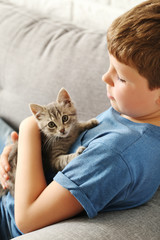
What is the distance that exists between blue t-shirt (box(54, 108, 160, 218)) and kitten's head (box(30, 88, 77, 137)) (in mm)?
305

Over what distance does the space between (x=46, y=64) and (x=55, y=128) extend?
42 cm

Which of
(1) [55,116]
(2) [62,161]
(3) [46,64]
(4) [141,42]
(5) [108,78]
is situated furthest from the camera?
(3) [46,64]

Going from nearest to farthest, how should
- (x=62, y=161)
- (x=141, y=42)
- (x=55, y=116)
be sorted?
(x=141, y=42) → (x=62, y=161) → (x=55, y=116)

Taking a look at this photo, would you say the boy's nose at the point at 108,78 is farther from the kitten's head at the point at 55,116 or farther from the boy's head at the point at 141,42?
the kitten's head at the point at 55,116

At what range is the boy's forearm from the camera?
3.12ft

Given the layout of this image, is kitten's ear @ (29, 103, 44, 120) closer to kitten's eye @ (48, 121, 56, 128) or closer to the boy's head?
kitten's eye @ (48, 121, 56, 128)

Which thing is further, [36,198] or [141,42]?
[36,198]

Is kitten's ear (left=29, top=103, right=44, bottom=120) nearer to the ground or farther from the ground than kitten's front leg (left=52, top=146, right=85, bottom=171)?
farther from the ground

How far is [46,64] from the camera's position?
4.85 feet

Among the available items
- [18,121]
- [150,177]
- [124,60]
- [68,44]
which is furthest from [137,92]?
→ [18,121]

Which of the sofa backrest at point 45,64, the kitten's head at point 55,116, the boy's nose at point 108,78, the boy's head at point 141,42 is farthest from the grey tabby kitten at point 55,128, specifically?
the boy's head at point 141,42

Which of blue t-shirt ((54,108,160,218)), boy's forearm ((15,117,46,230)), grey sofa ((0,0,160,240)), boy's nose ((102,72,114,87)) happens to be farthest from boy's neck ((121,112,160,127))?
boy's forearm ((15,117,46,230))

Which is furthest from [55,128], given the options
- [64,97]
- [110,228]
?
[110,228]

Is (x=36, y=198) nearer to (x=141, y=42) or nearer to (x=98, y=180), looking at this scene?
(x=98, y=180)
